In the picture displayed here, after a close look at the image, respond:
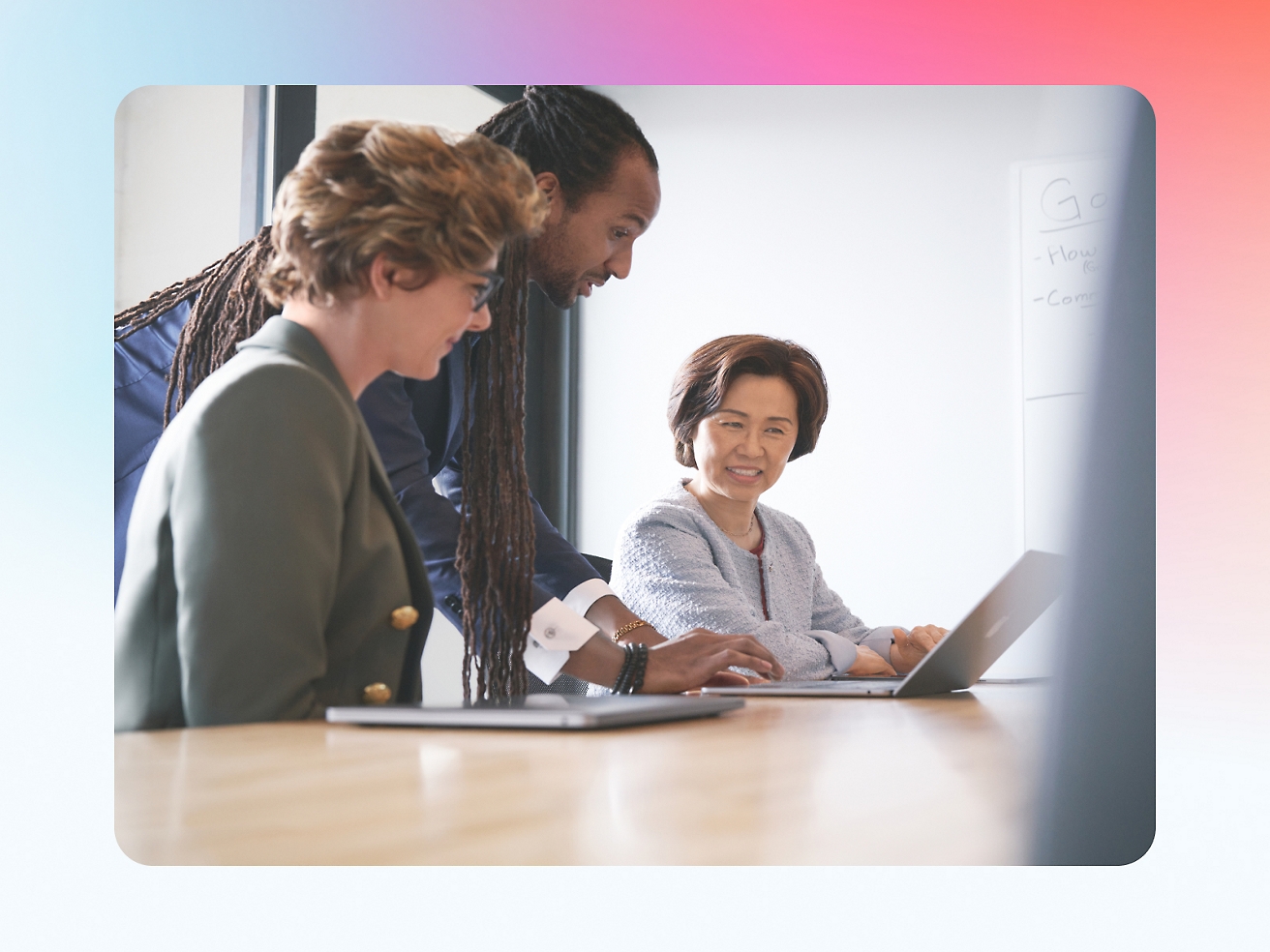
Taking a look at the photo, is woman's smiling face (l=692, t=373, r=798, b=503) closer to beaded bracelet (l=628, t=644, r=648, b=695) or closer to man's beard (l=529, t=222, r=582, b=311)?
man's beard (l=529, t=222, r=582, b=311)

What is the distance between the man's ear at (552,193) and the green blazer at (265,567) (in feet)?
1.19

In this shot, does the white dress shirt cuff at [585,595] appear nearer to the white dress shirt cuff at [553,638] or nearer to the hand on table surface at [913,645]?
the white dress shirt cuff at [553,638]

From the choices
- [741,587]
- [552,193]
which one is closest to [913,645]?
[741,587]

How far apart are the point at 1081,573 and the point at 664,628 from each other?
740 mm

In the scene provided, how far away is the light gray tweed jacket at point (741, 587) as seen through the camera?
44.6 inches

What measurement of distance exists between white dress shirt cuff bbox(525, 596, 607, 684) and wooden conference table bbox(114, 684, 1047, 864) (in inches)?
14.2

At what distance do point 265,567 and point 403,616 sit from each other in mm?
89

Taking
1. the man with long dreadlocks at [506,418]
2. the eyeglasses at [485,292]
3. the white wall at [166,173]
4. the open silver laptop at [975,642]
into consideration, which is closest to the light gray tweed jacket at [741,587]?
the man with long dreadlocks at [506,418]

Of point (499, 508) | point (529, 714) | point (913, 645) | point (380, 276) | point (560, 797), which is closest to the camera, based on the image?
point (560, 797)

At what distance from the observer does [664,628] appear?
3.70 feet

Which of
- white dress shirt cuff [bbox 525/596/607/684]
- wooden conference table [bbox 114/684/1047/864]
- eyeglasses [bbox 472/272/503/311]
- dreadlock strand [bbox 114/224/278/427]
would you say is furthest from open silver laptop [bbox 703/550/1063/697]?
dreadlock strand [bbox 114/224/278/427]

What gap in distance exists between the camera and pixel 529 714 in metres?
0.55

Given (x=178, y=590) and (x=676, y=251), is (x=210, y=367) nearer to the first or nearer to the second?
(x=178, y=590)

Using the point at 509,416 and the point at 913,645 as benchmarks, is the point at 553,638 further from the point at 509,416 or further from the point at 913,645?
the point at 913,645
